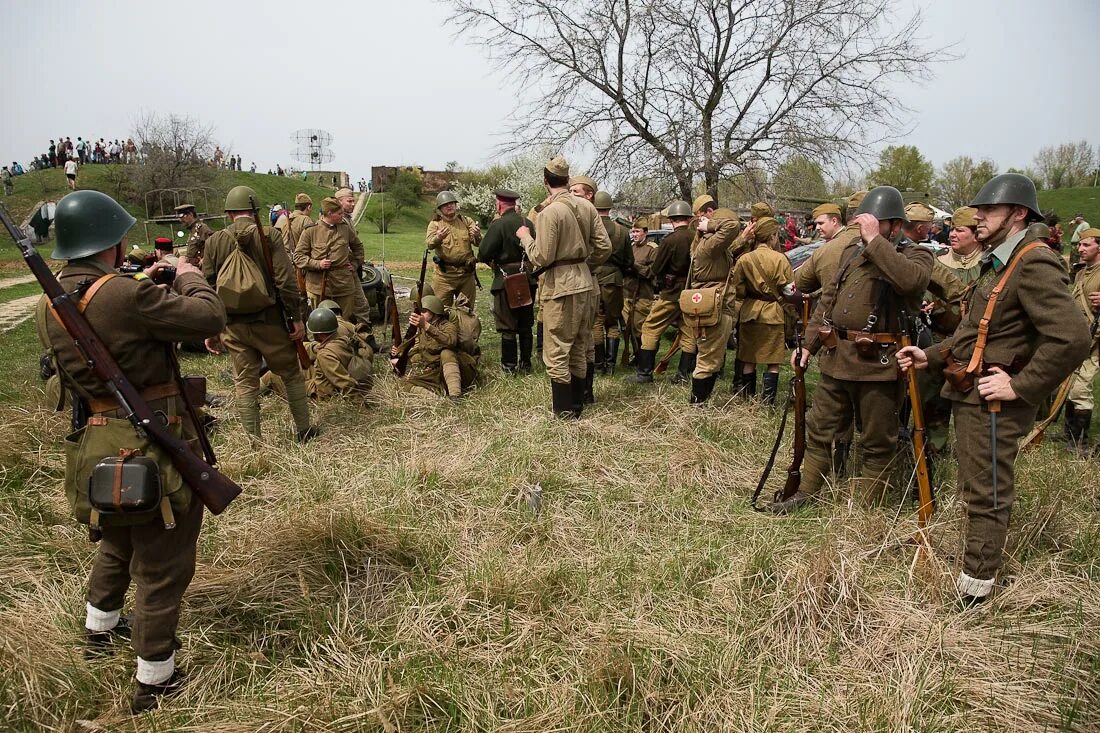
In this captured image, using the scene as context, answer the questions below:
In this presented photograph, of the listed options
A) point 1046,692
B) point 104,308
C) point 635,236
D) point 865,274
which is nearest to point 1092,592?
point 1046,692

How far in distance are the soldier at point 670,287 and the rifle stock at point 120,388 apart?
5.34 m

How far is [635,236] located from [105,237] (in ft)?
22.8

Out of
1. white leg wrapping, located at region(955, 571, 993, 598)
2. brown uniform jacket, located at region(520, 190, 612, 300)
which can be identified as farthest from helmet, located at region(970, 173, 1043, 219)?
brown uniform jacket, located at region(520, 190, 612, 300)

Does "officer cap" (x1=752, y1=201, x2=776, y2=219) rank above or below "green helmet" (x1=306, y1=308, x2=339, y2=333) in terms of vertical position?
above

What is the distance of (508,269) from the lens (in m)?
7.80

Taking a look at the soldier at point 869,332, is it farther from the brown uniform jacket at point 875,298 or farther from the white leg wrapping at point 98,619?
the white leg wrapping at point 98,619

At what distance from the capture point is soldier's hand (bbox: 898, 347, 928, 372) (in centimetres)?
351

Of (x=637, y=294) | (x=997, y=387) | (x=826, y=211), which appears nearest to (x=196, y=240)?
(x=637, y=294)

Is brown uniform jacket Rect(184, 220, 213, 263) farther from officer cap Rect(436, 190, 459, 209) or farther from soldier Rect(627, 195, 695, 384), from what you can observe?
soldier Rect(627, 195, 695, 384)

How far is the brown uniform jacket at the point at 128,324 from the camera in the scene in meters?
2.51

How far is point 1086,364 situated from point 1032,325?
389 centimetres

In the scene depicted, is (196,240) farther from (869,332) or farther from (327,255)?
Answer: (869,332)

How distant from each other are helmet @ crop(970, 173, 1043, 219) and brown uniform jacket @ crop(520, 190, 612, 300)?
3099 millimetres

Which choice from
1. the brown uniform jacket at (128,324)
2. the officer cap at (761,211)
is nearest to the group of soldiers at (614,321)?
the brown uniform jacket at (128,324)
